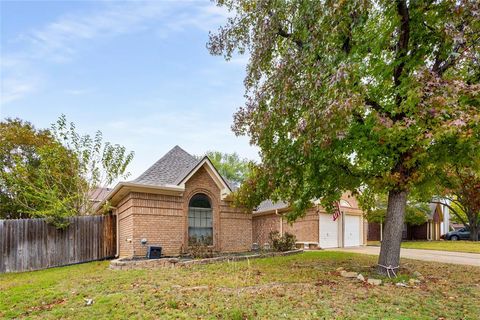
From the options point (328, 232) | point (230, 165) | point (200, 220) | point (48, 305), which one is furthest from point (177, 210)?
point (230, 165)

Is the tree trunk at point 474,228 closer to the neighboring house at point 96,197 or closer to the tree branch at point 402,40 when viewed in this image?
the tree branch at point 402,40

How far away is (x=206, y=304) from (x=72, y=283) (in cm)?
463

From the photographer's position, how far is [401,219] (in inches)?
344

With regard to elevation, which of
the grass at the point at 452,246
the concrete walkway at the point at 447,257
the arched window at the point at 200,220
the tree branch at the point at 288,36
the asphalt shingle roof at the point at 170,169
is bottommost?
the grass at the point at 452,246

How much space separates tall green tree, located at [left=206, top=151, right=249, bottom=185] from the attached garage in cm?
2266

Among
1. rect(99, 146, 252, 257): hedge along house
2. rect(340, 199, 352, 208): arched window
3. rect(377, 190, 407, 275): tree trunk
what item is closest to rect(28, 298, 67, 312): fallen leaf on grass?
rect(99, 146, 252, 257): hedge along house

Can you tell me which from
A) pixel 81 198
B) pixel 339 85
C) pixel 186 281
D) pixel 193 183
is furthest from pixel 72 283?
pixel 81 198

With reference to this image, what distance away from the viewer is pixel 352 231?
22.3 meters

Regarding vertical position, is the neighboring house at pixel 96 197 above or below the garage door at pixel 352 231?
above

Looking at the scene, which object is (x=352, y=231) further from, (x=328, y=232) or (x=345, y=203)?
(x=328, y=232)

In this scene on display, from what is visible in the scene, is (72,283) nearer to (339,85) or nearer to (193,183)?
(193,183)

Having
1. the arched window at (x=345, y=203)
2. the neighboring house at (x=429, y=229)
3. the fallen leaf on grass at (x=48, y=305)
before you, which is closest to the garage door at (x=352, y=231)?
the arched window at (x=345, y=203)

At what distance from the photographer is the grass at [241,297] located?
5.39m

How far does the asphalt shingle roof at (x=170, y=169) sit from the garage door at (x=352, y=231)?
1234 centimetres
